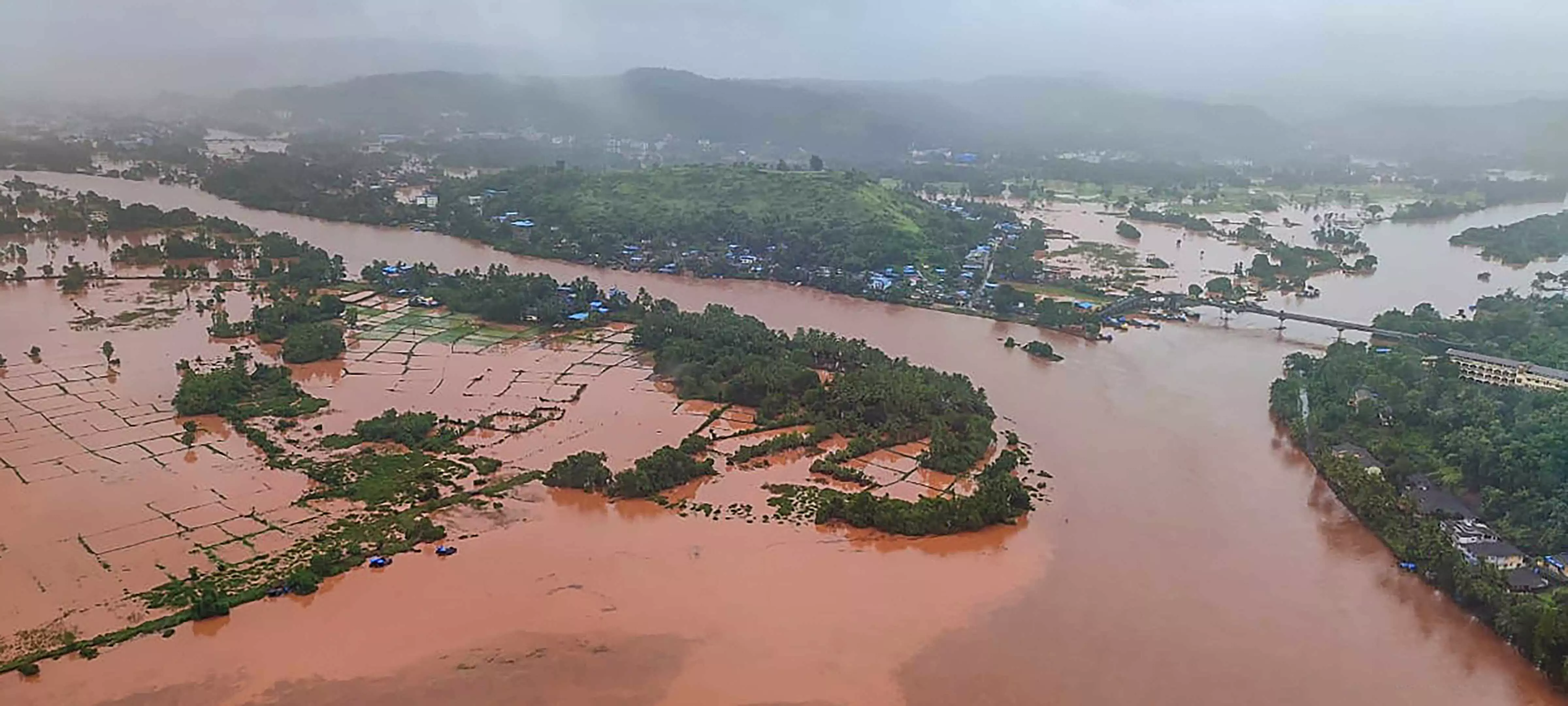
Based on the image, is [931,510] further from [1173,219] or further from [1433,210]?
[1433,210]

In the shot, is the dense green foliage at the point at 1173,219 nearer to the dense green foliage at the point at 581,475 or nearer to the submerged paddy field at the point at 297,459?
the submerged paddy field at the point at 297,459

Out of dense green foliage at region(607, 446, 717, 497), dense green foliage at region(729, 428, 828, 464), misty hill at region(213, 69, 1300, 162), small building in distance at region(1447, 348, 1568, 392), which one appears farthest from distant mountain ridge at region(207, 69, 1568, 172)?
dense green foliage at region(607, 446, 717, 497)

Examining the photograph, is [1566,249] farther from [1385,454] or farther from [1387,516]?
[1387,516]

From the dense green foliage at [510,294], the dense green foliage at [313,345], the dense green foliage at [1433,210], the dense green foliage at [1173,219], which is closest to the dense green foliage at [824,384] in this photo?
the dense green foliage at [510,294]

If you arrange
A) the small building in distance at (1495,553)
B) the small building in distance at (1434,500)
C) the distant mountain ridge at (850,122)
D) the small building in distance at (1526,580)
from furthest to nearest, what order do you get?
the distant mountain ridge at (850,122) < the small building in distance at (1434,500) < the small building in distance at (1495,553) < the small building in distance at (1526,580)

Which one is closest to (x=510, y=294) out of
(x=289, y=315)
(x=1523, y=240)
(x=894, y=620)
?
(x=289, y=315)

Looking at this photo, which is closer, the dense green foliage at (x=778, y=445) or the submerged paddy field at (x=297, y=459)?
the submerged paddy field at (x=297, y=459)
